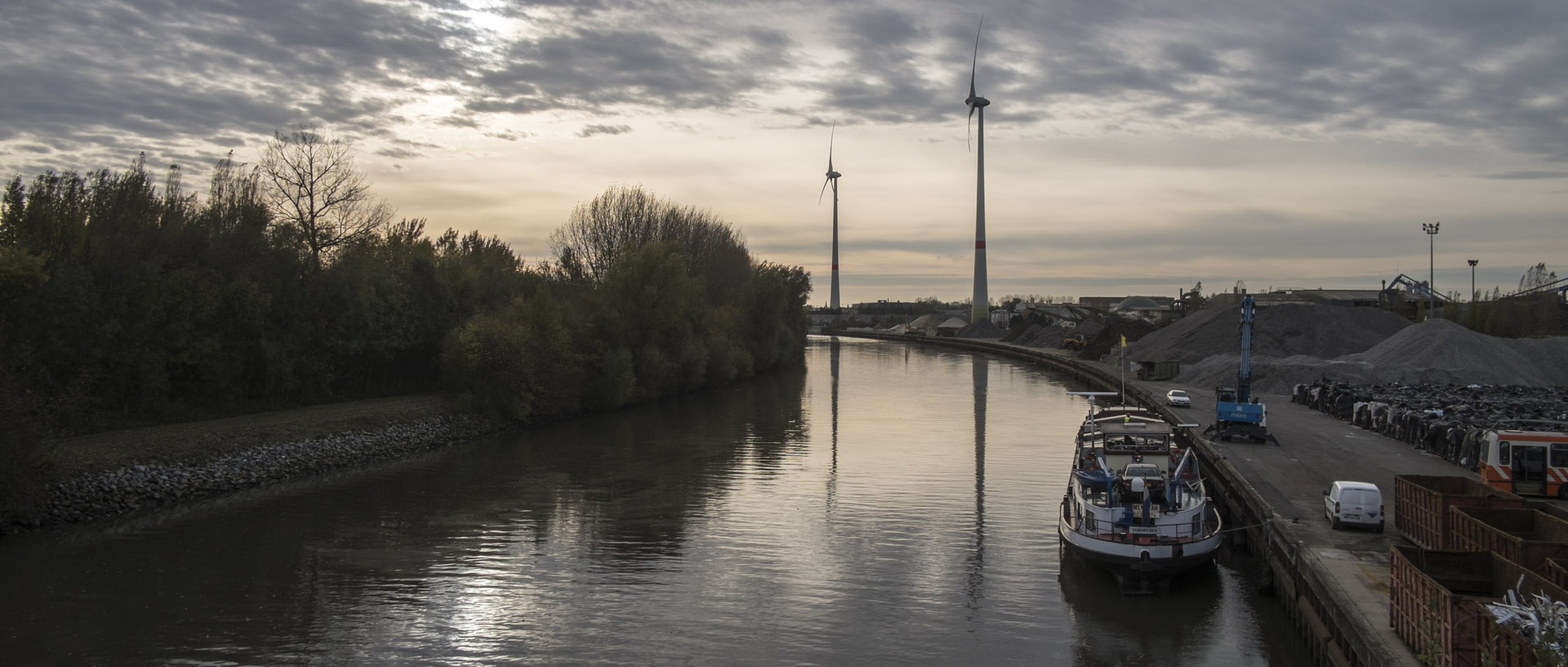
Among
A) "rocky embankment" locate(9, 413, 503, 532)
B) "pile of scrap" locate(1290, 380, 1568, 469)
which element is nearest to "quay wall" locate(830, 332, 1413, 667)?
"pile of scrap" locate(1290, 380, 1568, 469)

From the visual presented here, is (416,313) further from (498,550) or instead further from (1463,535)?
(1463,535)

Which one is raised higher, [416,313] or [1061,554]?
[416,313]

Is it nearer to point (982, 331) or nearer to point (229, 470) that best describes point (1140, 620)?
point (229, 470)

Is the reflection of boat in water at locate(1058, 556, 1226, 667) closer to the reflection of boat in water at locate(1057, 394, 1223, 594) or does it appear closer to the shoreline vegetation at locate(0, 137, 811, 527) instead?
the reflection of boat in water at locate(1057, 394, 1223, 594)

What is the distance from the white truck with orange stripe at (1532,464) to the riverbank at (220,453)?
33.8 meters

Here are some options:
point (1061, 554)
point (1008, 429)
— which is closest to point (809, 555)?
point (1061, 554)

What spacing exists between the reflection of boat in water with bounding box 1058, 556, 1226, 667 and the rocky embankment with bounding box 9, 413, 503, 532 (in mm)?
23659

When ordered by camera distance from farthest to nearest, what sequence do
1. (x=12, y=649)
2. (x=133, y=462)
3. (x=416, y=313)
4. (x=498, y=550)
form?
(x=416, y=313), (x=133, y=462), (x=498, y=550), (x=12, y=649)

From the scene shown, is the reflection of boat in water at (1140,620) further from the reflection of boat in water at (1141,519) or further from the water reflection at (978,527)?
the water reflection at (978,527)

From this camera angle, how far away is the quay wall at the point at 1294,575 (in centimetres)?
1430

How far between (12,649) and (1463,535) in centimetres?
2418

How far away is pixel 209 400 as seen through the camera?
36625 millimetres

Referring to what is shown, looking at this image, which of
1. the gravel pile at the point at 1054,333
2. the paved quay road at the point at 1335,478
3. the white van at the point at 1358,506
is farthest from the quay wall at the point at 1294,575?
the gravel pile at the point at 1054,333

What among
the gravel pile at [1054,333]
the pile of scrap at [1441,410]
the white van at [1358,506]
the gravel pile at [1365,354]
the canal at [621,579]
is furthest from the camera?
the gravel pile at [1054,333]
